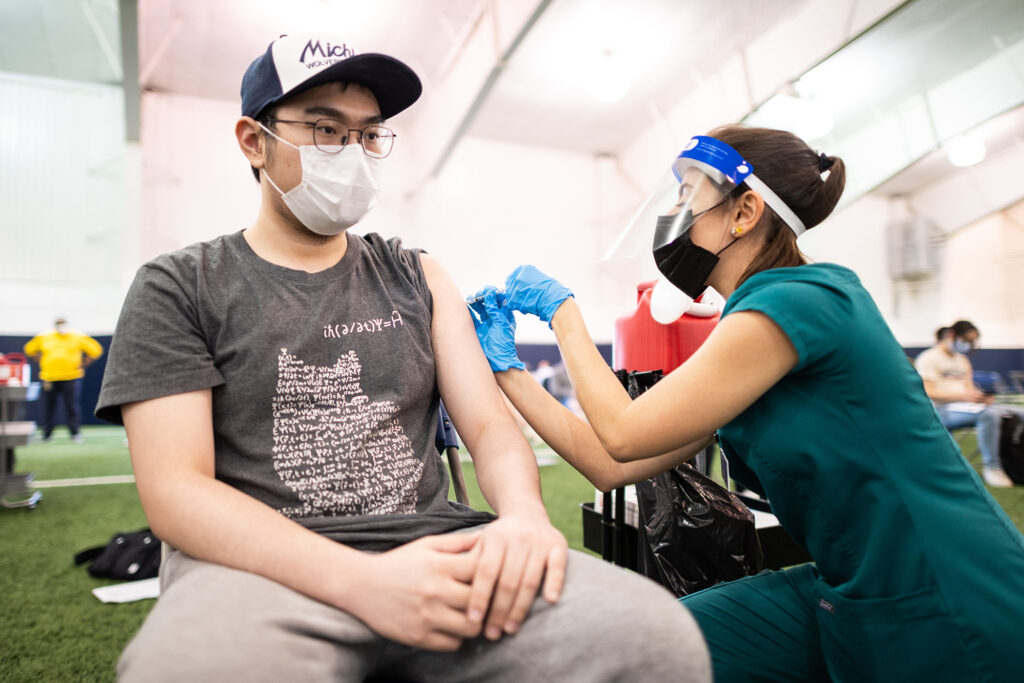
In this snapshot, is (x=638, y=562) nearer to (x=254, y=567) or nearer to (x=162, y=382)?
(x=254, y=567)

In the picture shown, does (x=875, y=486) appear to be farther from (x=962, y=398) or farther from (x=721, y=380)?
(x=962, y=398)

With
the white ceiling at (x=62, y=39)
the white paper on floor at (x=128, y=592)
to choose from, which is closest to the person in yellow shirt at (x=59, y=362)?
the white ceiling at (x=62, y=39)

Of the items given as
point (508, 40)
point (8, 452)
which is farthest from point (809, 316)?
point (508, 40)

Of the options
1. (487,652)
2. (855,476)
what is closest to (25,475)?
(487,652)

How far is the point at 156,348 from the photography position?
0.83 m

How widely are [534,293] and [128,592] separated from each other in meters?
2.19

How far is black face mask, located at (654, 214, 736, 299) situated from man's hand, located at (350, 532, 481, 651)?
0.89 meters

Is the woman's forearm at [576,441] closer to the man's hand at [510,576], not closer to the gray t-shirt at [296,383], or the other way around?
the gray t-shirt at [296,383]

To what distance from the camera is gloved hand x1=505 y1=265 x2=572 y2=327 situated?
1294 mm

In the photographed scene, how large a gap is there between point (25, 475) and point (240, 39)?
663cm

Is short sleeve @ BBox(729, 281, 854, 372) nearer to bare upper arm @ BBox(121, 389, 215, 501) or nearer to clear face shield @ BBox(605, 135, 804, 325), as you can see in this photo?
A: clear face shield @ BBox(605, 135, 804, 325)

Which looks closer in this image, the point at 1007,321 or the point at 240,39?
the point at 240,39

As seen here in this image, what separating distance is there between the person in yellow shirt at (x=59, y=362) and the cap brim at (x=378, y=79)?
26.6 feet

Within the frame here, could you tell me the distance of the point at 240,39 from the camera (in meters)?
8.02
